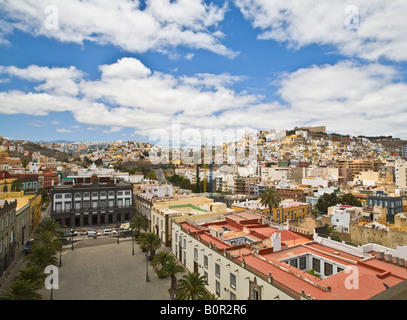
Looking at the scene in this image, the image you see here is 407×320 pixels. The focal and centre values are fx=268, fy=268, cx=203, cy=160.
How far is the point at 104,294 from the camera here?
886 inches

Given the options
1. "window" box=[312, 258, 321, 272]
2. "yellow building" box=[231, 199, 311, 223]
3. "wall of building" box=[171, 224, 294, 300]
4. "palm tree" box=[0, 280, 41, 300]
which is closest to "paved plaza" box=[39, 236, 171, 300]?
"wall of building" box=[171, 224, 294, 300]

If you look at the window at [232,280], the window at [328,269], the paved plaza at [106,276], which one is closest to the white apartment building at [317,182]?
the paved plaza at [106,276]

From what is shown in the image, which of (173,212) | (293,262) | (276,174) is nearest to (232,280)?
(293,262)

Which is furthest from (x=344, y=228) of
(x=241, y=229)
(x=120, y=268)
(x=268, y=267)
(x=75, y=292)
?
(x=75, y=292)

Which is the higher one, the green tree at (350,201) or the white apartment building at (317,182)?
the white apartment building at (317,182)

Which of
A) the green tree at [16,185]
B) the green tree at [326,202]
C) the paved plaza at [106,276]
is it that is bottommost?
the paved plaza at [106,276]

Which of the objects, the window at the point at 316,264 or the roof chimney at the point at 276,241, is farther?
the roof chimney at the point at 276,241

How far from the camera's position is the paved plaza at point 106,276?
22750 millimetres

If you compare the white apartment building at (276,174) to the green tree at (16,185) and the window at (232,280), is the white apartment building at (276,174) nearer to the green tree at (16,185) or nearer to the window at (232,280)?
the green tree at (16,185)

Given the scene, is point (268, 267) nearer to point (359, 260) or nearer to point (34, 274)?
point (359, 260)

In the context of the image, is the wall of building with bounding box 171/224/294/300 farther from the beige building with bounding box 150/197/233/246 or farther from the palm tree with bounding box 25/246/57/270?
the palm tree with bounding box 25/246/57/270

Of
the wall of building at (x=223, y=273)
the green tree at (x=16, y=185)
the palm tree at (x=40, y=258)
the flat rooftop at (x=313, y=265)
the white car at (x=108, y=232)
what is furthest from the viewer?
the green tree at (x=16, y=185)

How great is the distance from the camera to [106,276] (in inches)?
1042
